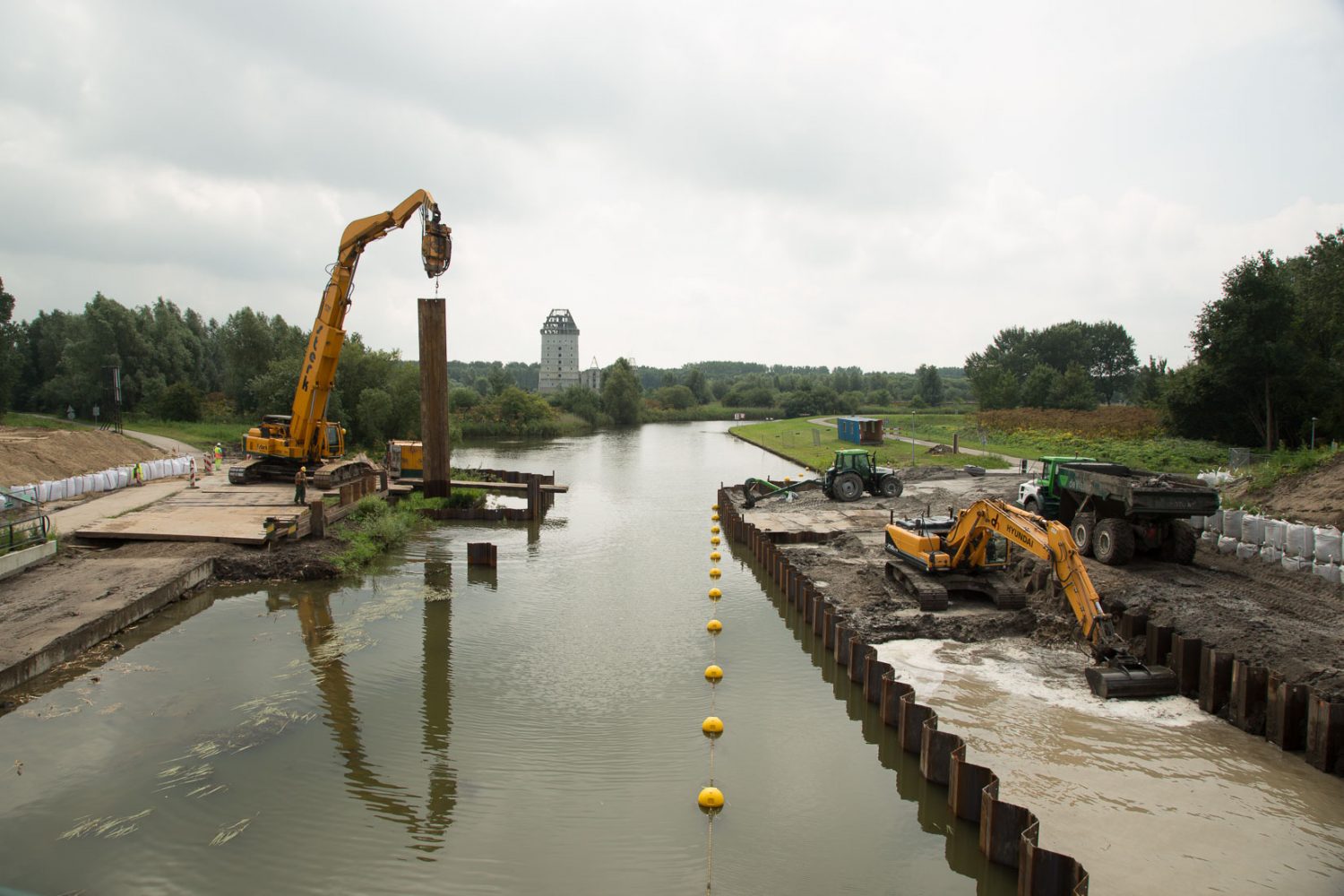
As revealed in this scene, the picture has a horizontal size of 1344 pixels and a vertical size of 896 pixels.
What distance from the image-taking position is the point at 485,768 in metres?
10.1

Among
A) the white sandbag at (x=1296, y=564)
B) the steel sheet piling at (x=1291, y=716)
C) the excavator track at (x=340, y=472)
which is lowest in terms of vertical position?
the steel sheet piling at (x=1291, y=716)

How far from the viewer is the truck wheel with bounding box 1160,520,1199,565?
16641 mm

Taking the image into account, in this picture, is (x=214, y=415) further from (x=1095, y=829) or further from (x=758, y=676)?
(x=1095, y=829)

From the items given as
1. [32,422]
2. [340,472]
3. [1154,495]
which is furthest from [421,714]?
[32,422]

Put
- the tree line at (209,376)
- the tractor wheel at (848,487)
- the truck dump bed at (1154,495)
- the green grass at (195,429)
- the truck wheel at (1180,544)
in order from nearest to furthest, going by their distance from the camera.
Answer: the truck dump bed at (1154,495) → the truck wheel at (1180,544) → the tractor wheel at (848,487) → the green grass at (195,429) → the tree line at (209,376)

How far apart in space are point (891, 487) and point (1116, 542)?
12.6 meters

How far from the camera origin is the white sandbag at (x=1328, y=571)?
1488 centimetres

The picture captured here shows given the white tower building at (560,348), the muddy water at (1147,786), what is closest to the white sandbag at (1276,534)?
the muddy water at (1147,786)

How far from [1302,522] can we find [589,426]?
75301 mm

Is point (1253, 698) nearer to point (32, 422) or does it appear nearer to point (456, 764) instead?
point (456, 764)

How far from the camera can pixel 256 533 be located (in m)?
20.4

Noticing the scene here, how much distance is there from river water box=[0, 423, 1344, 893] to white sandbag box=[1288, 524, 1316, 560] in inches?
313

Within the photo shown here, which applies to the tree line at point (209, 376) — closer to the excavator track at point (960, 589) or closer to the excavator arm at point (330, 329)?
the excavator arm at point (330, 329)

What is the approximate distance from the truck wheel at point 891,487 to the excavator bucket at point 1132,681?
1800 centimetres
